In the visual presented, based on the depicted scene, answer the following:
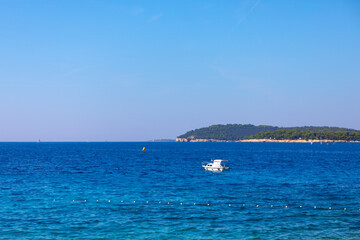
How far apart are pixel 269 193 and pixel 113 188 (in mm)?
19123

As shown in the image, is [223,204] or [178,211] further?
[223,204]

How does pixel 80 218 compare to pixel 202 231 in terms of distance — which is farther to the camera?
pixel 80 218

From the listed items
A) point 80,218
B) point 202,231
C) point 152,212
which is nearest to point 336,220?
point 202,231

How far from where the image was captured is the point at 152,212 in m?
34.1

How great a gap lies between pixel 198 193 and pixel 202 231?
685 inches

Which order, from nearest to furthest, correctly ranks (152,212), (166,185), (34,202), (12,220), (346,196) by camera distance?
(12,220), (152,212), (34,202), (346,196), (166,185)

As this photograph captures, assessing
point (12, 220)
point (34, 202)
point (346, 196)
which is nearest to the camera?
point (12, 220)

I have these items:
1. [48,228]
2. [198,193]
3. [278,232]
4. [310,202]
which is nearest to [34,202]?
[48,228]

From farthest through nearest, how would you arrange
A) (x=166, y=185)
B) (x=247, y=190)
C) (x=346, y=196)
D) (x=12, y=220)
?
(x=166, y=185), (x=247, y=190), (x=346, y=196), (x=12, y=220)

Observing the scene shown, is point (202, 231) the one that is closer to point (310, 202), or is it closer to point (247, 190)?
point (310, 202)

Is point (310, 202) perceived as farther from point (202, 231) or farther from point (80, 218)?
point (80, 218)

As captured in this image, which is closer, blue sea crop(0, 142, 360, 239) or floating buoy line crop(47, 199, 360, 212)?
blue sea crop(0, 142, 360, 239)

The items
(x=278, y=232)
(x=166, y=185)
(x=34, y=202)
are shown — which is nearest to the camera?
(x=278, y=232)

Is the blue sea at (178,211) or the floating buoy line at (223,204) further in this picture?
the floating buoy line at (223,204)
